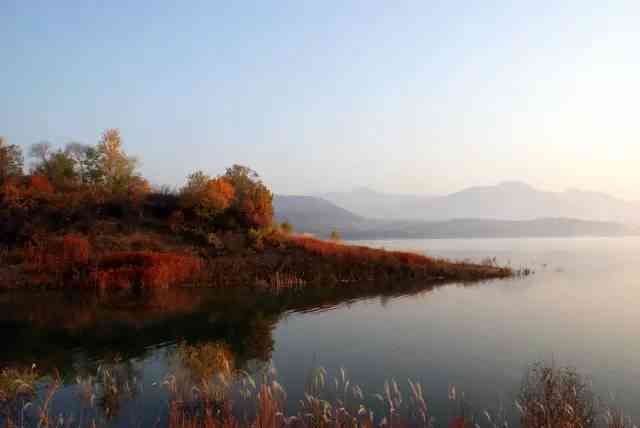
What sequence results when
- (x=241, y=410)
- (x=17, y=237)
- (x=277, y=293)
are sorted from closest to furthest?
(x=241, y=410)
(x=277, y=293)
(x=17, y=237)

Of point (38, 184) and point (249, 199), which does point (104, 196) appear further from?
point (249, 199)

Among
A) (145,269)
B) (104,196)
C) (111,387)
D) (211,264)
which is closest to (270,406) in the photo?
(111,387)

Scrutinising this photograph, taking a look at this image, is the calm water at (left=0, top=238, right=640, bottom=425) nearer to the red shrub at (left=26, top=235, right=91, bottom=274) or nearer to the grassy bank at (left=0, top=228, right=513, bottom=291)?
the grassy bank at (left=0, top=228, right=513, bottom=291)

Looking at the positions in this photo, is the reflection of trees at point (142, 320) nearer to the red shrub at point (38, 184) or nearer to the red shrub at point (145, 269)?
the red shrub at point (145, 269)

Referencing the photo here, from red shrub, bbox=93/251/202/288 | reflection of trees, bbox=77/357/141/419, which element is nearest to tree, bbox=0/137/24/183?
red shrub, bbox=93/251/202/288

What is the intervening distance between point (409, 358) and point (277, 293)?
45.7ft

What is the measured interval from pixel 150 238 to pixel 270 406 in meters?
30.0

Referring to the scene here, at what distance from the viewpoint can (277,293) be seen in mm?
27828

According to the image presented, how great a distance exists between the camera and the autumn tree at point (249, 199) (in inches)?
1580

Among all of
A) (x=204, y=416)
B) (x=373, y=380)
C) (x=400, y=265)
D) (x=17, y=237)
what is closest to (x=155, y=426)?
(x=204, y=416)

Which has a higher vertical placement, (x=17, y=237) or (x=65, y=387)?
(x=17, y=237)

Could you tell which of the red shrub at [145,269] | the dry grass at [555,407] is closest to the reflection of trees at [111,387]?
the dry grass at [555,407]

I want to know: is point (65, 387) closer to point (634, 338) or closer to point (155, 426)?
point (155, 426)

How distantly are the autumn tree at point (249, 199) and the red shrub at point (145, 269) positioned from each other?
328 inches
